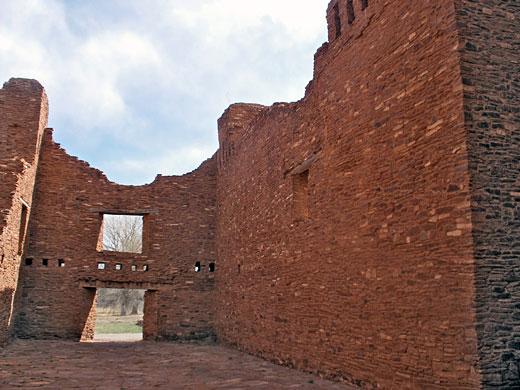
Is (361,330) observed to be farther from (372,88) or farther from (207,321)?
(207,321)

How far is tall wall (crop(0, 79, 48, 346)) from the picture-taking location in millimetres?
→ 12133

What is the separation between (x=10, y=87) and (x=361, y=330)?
510 inches

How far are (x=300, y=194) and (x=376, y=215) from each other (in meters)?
3.31

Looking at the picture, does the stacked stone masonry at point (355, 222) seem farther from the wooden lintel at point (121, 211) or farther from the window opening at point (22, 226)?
the wooden lintel at point (121, 211)

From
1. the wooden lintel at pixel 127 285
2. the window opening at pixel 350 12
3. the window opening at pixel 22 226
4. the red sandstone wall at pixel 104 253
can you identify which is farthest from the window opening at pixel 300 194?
the window opening at pixel 22 226

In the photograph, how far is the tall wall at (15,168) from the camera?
1213cm

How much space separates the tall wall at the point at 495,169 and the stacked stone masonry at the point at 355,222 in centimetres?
2

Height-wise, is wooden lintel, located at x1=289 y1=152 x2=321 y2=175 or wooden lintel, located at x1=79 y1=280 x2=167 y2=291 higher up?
wooden lintel, located at x1=289 y1=152 x2=321 y2=175

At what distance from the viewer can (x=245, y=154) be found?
44.5 ft

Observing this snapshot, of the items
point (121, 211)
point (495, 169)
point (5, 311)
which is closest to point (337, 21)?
point (495, 169)

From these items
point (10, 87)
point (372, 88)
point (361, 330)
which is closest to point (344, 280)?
point (361, 330)

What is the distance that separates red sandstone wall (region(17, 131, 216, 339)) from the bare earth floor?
1354mm

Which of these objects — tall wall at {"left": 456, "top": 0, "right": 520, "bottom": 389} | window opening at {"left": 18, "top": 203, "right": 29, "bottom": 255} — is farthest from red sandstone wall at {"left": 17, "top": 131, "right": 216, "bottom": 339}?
tall wall at {"left": 456, "top": 0, "right": 520, "bottom": 389}

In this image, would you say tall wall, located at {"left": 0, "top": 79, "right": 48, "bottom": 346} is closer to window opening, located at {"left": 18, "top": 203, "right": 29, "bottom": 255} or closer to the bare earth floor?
window opening, located at {"left": 18, "top": 203, "right": 29, "bottom": 255}
